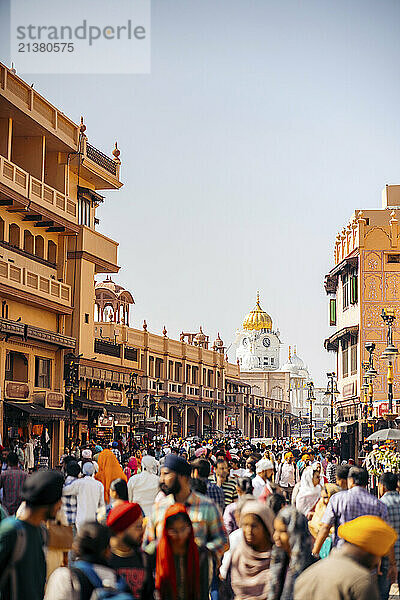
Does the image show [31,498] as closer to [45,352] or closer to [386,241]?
[45,352]

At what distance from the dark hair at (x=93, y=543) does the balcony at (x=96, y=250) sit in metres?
32.6

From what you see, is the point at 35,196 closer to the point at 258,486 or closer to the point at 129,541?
the point at 258,486

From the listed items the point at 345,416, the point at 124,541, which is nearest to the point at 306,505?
the point at 124,541

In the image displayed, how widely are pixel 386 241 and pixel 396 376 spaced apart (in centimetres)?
675

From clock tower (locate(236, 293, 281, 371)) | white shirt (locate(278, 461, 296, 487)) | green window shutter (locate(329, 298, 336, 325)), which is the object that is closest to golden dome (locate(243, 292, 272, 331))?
clock tower (locate(236, 293, 281, 371))

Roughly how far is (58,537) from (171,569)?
0.87 m

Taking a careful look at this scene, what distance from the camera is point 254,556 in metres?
7.25

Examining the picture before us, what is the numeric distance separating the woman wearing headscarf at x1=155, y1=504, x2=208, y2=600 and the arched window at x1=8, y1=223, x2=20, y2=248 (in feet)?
89.1

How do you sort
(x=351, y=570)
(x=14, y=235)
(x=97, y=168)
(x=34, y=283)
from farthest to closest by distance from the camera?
1. (x=97, y=168)
2. (x=14, y=235)
3. (x=34, y=283)
4. (x=351, y=570)

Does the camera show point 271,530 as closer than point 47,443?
Yes

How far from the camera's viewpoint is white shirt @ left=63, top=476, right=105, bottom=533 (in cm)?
1206

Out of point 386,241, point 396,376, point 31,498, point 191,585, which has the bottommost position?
point 191,585

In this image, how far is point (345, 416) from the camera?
53.5 meters

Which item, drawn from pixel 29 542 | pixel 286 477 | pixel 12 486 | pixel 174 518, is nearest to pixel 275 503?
pixel 174 518
